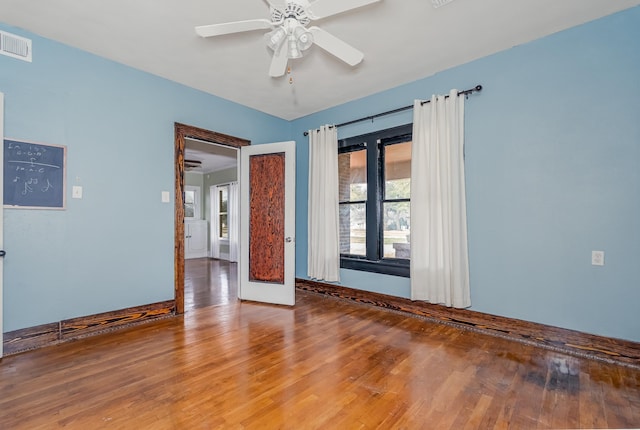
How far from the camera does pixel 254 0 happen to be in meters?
2.25

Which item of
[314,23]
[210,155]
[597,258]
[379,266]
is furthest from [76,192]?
[597,258]

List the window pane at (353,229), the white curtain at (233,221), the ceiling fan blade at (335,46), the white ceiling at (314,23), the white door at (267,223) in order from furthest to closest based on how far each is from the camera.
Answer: the white curtain at (233,221) → the window pane at (353,229) → the white door at (267,223) → the white ceiling at (314,23) → the ceiling fan blade at (335,46)

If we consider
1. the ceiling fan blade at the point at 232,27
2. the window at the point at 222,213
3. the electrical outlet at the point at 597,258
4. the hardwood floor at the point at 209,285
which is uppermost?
the ceiling fan blade at the point at 232,27

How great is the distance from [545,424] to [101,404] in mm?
2693

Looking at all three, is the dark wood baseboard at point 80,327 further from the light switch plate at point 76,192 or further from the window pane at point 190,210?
Answer: the window pane at point 190,210

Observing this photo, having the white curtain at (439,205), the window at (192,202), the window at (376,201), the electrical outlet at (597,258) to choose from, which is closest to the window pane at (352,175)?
the window at (376,201)

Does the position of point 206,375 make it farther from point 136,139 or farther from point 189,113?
point 189,113

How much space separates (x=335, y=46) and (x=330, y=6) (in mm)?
384

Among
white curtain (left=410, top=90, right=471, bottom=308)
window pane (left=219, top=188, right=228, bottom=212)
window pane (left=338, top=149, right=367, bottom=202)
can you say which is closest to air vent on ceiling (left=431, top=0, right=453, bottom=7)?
white curtain (left=410, top=90, right=471, bottom=308)

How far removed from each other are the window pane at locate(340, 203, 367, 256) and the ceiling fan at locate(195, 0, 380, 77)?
2.37 m

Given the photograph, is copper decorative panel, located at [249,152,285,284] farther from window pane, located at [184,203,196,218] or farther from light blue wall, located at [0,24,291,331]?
window pane, located at [184,203,196,218]

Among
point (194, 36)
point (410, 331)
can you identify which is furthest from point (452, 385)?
point (194, 36)

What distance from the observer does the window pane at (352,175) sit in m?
4.28

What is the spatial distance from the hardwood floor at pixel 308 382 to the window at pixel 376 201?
1.16 meters
